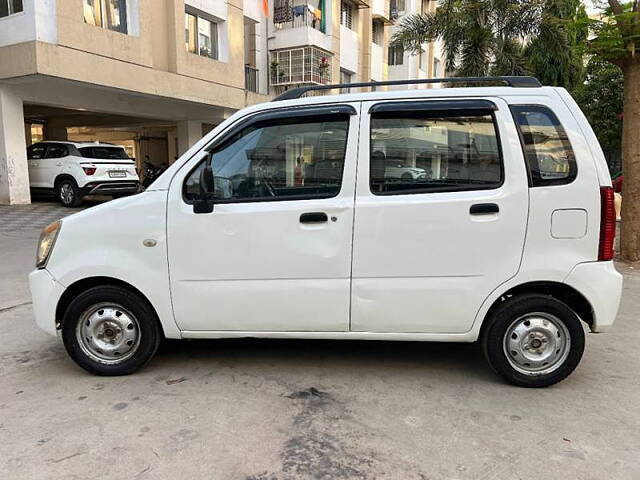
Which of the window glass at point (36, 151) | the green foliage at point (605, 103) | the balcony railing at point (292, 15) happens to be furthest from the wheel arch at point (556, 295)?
the balcony railing at point (292, 15)

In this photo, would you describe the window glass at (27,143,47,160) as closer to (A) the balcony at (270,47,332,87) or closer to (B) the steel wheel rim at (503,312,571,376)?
(A) the balcony at (270,47,332,87)

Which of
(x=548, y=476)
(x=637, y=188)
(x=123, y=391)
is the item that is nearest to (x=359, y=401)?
(x=548, y=476)

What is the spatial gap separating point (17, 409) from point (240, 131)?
91.1 inches

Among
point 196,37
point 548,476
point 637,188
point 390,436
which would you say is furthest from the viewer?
point 196,37

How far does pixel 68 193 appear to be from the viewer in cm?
1480

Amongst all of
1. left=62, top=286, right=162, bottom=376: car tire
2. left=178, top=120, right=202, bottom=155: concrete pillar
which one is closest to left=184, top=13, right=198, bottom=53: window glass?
left=178, top=120, right=202, bottom=155: concrete pillar

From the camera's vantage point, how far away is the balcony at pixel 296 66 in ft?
71.5

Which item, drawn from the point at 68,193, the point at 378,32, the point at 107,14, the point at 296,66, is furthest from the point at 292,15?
the point at 68,193

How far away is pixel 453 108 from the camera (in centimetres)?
353

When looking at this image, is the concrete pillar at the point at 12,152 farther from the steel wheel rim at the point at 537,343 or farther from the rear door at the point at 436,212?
the steel wheel rim at the point at 537,343

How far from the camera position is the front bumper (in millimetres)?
3775

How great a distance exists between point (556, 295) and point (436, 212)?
1093 millimetres

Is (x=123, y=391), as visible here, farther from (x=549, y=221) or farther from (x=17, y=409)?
(x=549, y=221)

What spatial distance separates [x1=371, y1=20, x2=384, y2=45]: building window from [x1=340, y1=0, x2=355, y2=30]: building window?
3214 mm
